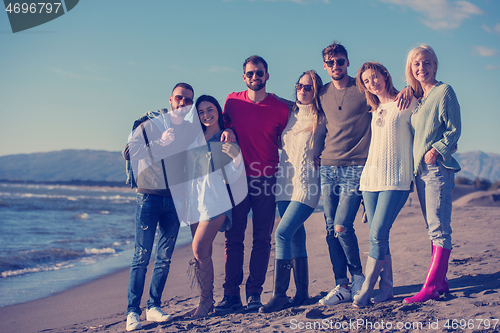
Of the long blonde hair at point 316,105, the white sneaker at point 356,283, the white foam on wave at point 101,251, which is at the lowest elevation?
the white foam on wave at point 101,251

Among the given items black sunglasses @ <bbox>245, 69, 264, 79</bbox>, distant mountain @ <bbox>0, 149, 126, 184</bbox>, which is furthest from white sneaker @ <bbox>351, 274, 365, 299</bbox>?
distant mountain @ <bbox>0, 149, 126, 184</bbox>

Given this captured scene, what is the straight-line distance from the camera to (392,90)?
9.32 ft

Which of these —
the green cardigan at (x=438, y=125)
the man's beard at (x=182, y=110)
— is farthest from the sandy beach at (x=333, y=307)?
the man's beard at (x=182, y=110)

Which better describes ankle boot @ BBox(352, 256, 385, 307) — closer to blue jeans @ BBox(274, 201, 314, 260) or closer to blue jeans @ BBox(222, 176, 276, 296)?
blue jeans @ BBox(274, 201, 314, 260)

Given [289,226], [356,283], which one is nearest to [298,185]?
[289,226]

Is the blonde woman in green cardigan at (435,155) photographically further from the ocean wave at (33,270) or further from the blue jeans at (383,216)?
the ocean wave at (33,270)

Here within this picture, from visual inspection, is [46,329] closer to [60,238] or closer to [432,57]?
[432,57]

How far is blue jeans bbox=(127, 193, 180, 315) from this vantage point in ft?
9.86

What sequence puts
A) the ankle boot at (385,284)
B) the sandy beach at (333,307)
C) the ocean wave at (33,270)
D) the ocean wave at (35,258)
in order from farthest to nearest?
the ocean wave at (35,258) < the ocean wave at (33,270) < the ankle boot at (385,284) < the sandy beach at (333,307)

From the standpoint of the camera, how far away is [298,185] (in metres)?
2.98

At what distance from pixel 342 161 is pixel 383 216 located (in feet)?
1.74

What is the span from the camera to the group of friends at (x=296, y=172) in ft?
8.79

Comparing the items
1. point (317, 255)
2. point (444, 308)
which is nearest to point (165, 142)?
point (444, 308)

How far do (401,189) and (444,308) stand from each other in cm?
87
